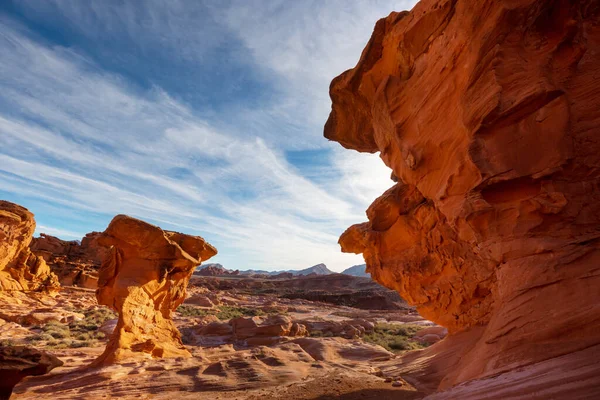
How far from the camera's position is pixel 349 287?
66.9 metres

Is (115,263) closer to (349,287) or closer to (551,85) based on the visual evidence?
(551,85)

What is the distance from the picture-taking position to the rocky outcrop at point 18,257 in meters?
20.4

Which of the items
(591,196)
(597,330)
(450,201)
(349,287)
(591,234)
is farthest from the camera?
(349,287)

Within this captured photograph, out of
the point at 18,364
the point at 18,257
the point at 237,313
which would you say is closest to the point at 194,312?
the point at 237,313

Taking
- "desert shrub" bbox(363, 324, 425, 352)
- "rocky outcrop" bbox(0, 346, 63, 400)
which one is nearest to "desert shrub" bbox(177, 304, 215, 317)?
"desert shrub" bbox(363, 324, 425, 352)

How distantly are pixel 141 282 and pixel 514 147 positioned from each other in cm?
1230

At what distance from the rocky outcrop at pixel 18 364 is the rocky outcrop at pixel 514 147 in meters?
6.91

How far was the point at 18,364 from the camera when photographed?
530cm

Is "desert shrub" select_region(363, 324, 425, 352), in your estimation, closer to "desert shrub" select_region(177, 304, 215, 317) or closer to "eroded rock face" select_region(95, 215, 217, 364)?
"eroded rock face" select_region(95, 215, 217, 364)

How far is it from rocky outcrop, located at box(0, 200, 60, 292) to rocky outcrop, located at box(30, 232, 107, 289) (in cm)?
484

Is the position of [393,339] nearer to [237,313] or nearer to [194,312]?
[237,313]

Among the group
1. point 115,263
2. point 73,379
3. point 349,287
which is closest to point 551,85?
point 73,379

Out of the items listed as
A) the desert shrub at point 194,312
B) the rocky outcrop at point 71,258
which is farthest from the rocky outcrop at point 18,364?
the rocky outcrop at point 71,258

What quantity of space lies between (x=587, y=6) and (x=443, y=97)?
7.44ft
